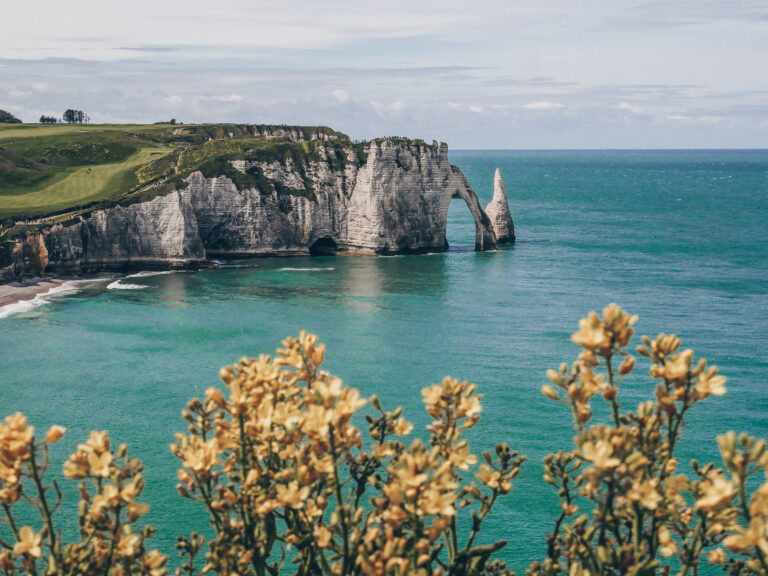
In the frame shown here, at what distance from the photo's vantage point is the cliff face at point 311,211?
100188 mm

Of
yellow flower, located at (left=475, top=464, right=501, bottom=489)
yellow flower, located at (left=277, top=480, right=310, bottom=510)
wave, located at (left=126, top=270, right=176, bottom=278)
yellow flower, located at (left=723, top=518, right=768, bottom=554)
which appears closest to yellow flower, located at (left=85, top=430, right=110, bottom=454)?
yellow flower, located at (left=277, top=480, right=310, bottom=510)

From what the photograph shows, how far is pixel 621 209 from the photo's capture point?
176 metres

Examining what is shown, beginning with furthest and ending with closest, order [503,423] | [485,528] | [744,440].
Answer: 1. [503,423]
2. [485,528]
3. [744,440]

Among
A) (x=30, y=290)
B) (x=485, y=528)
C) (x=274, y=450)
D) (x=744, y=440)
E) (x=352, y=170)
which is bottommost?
(x=485, y=528)

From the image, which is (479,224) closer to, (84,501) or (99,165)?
(99,165)

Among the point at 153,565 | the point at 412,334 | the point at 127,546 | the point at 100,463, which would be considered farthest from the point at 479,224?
the point at 100,463

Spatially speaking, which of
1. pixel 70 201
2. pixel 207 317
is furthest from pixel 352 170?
pixel 207 317

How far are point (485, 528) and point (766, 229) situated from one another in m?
125

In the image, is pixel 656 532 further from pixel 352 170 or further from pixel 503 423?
pixel 352 170

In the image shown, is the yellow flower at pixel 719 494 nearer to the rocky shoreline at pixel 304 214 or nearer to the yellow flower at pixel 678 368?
the yellow flower at pixel 678 368

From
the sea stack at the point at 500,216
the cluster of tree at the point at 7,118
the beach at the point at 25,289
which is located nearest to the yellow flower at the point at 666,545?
the beach at the point at 25,289

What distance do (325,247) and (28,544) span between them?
4213 inches

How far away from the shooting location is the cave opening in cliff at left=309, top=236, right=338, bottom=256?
113906 millimetres

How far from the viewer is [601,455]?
6812 mm
